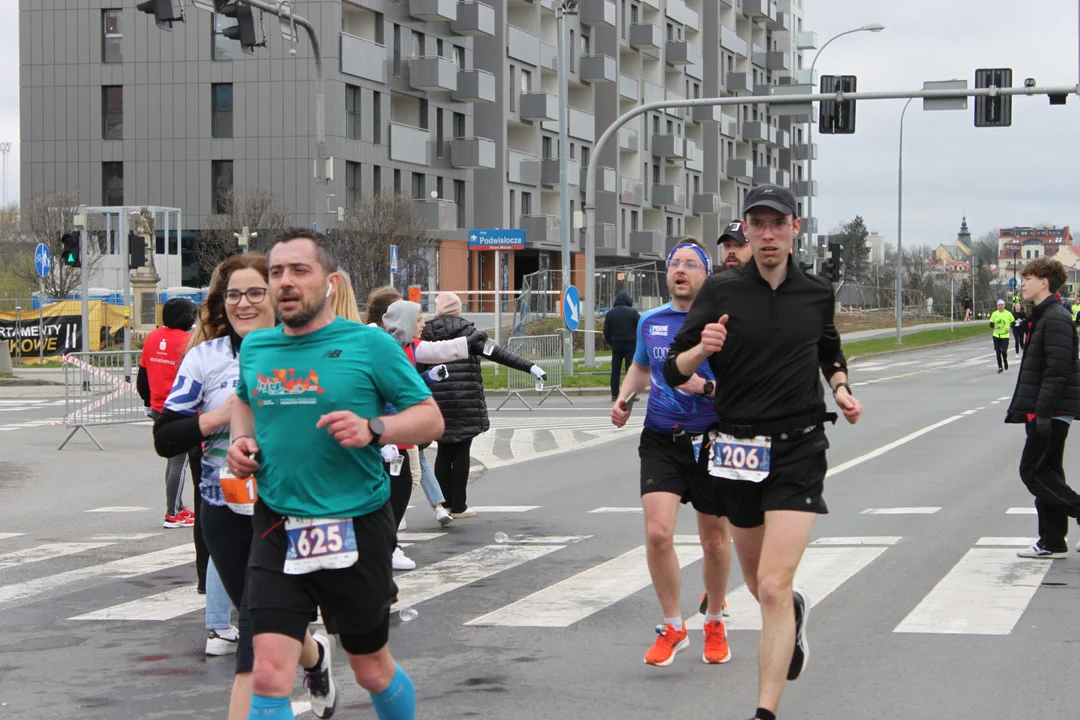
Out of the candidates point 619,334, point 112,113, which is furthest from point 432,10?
point 619,334

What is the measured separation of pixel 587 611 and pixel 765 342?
2978mm

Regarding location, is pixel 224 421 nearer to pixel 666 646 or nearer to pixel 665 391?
pixel 665 391

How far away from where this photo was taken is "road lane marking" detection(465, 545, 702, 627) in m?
7.91

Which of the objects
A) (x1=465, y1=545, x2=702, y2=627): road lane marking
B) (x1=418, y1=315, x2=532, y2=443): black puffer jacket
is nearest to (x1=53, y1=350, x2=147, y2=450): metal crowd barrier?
(x1=418, y1=315, x2=532, y2=443): black puffer jacket

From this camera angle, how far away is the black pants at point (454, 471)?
1173 centimetres

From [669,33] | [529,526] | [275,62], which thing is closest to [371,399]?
[529,526]

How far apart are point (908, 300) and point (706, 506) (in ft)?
284

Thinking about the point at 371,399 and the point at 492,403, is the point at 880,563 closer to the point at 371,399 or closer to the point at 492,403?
the point at 371,399

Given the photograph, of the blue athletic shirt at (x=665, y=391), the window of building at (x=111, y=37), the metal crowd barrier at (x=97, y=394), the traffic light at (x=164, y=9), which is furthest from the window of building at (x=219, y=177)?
the blue athletic shirt at (x=665, y=391)

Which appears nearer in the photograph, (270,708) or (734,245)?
(270,708)

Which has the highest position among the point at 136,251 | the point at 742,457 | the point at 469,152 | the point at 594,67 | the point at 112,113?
the point at 594,67

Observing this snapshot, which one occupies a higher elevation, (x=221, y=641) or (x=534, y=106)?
(x=534, y=106)

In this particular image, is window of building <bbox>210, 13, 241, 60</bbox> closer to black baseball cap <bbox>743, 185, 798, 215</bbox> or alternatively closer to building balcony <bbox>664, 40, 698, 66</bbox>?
building balcony <bbox>664, 40, 698, 66</bbox>

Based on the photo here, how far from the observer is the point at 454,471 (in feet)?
39.4
